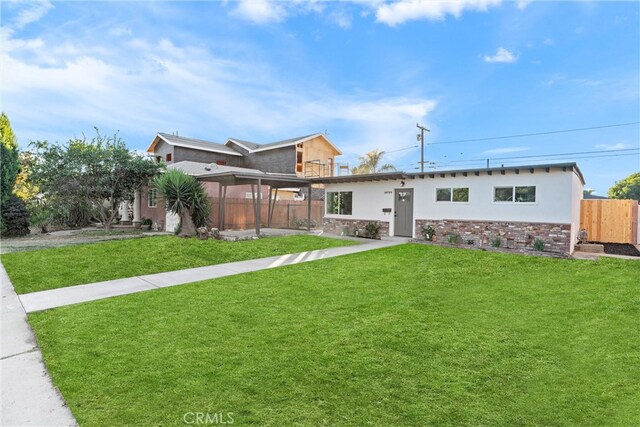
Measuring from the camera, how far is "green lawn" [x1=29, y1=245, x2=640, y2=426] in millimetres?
2809

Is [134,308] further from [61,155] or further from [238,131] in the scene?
[238,131]

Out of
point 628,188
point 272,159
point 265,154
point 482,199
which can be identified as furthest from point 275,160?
point 628,188

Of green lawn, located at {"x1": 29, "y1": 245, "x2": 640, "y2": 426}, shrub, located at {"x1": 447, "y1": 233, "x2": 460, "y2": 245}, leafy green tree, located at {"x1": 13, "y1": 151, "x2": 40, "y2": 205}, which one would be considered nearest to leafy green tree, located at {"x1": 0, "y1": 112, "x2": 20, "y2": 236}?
leafy green tree, located at {"x1": 13, "y1": 151, "x2": 40, "y2": 205}

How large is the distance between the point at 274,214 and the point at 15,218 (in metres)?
12.9

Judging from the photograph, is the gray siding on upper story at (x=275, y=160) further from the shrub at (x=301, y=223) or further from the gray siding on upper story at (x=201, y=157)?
the shrub at (x=301, y=223)

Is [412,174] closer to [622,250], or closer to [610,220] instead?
[622,250]

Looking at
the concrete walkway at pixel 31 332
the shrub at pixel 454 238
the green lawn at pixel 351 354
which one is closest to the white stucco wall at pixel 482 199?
the shrub at pixel 454 238

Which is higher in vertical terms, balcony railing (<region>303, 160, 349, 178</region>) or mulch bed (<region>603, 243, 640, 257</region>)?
balcony railing (<region>303, 160, 349, 178</region>)

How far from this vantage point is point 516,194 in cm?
1270

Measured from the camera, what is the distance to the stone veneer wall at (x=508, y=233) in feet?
38.7

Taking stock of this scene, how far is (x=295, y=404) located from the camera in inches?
112

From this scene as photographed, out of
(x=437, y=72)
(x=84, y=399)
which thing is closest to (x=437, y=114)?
(x=437, y=72)

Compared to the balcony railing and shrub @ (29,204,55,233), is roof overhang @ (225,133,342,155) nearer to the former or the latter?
the balcony railing

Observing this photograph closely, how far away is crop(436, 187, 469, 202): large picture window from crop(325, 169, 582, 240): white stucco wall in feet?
0.50
